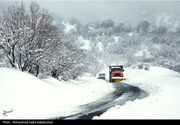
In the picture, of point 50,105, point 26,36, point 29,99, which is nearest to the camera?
point 50,105

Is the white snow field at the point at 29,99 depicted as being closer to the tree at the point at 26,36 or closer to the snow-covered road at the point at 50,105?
the snow-covered road at the point at 50,105

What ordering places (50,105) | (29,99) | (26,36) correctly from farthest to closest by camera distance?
(26,36)
(29,99)
(50,105)

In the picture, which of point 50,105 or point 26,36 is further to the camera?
point 26,36

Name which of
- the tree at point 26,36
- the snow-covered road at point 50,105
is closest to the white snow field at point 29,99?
the snow-covered road at point 50,105

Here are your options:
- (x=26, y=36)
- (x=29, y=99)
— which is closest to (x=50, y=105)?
(x=29, y=99)

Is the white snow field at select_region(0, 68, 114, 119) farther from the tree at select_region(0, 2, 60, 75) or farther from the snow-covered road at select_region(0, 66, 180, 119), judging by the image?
the tree at select_region(0, 2, 60, 75)

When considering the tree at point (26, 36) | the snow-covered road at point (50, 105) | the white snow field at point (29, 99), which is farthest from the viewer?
the tree at point (26, 36)

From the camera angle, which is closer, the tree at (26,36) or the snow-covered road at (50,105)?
the snow-covered road at (50,105)

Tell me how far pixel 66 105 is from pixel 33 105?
211cm

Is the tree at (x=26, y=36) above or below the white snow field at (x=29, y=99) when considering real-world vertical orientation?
above

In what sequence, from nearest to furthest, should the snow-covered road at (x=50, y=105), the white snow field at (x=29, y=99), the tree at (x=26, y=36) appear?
the snow-covered road at (x=50, y=105) → the white snow field at (x=29, y=99) → the tree at (x=26, y=36)

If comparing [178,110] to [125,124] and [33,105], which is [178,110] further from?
[33,105]

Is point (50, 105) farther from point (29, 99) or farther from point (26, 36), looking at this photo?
point (26, 36)

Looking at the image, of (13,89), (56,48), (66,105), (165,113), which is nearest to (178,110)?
(165,113)
